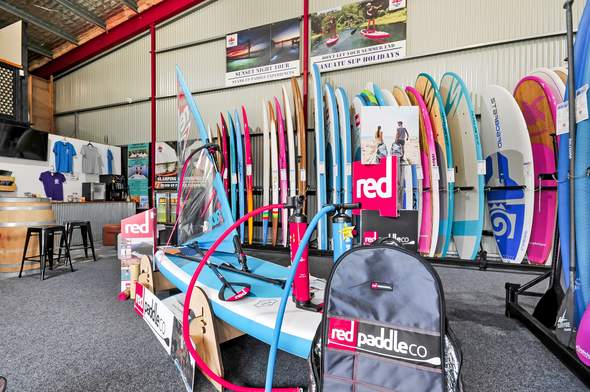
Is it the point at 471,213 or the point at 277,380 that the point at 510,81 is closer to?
the point at 471,213

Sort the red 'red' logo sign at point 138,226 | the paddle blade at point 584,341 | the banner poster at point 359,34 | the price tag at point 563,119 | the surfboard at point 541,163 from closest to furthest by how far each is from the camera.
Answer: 1. the paddle blade at point 584,341
2. the price tag at point 563,119
3. the red 'red' logo sign at point 138,226
4. the surfboard at point 541,163
5. the banner poster at point 359,34

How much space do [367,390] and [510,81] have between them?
4462 mm

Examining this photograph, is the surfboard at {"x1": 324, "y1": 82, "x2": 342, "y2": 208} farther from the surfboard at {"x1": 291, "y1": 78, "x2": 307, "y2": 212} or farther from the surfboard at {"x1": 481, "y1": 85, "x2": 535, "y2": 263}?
the surfboard at {"x1": 481, "y1": 85, "x2": 535, "y2": 263}

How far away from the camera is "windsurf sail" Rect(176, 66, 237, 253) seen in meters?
1.94

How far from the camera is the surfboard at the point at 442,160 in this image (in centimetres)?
328

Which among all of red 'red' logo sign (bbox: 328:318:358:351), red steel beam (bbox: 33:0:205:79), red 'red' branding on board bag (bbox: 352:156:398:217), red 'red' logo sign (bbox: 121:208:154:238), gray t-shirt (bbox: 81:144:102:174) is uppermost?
red steel beam (bbox: 33:0:205:79)

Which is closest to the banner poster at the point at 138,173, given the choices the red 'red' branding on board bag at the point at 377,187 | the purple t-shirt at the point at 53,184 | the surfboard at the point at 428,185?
the purple t-shirt at the point at 53,184

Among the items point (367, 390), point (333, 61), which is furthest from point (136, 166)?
point (367, 390)

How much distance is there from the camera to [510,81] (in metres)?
3.72

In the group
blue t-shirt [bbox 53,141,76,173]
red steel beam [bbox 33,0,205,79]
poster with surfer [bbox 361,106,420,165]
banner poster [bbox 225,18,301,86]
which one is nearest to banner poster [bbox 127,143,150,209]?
blue t-shirt [bbox 53,141,76,173]

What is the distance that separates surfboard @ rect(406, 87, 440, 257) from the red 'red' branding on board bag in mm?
2348

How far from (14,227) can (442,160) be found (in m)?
4.86

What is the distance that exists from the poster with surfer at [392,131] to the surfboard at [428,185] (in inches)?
5.8

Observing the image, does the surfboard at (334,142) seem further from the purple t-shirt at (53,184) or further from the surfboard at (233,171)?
the purple t-shirt at (53,184)
